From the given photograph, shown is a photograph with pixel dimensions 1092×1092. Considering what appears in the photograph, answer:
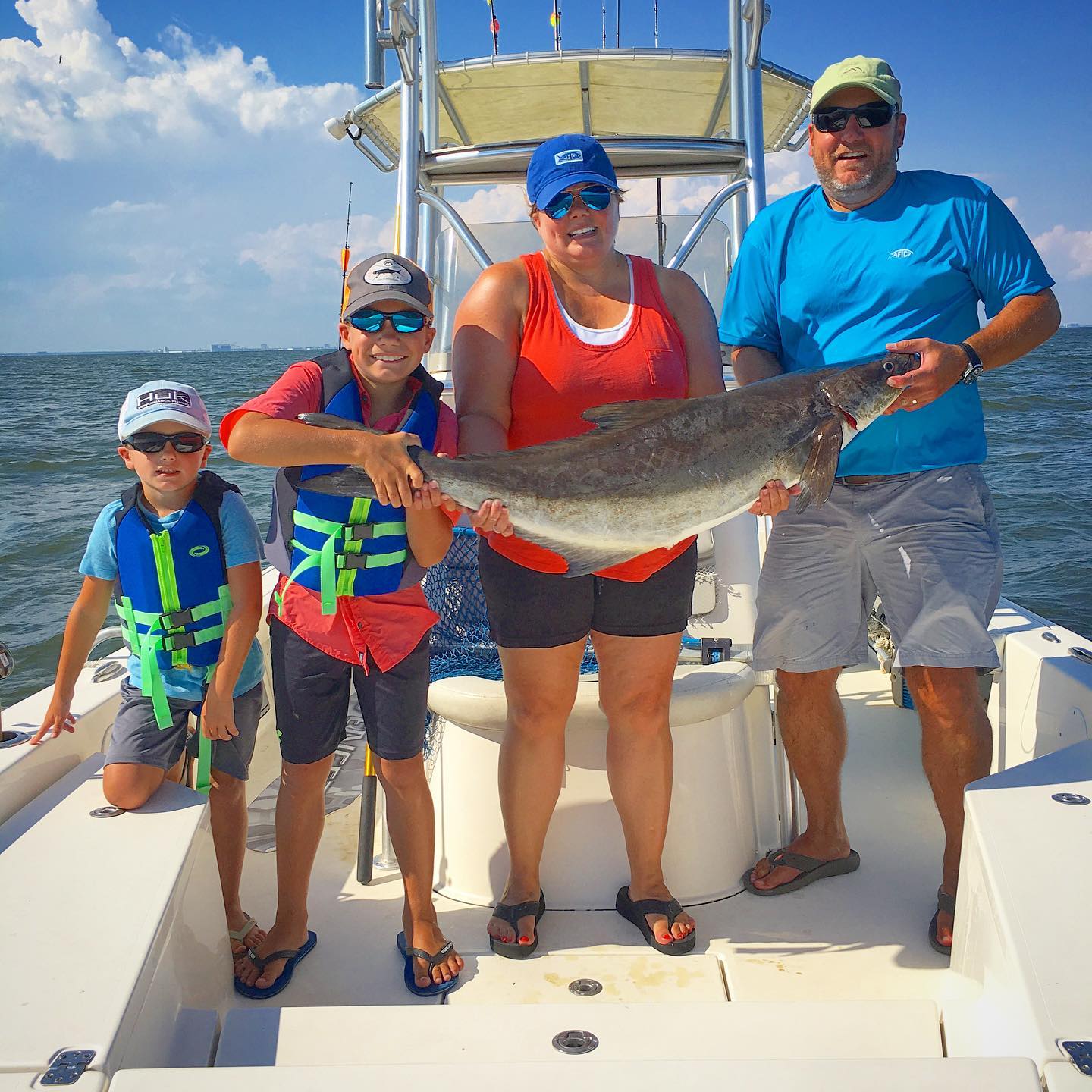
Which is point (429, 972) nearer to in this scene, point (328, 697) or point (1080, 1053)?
point (328, 697)

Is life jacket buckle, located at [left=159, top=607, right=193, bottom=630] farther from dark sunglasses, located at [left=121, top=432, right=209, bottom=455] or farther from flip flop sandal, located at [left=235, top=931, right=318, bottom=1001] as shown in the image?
flip flop sandal, located at [left=235, top=931, right=318, bottom=1001]

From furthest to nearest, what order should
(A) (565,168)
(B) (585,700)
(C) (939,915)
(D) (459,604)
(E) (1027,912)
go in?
1. (D) (459,604)
2. (B) (585,700)
3. (C) (939,915)
4. (A) (565,168)
5. (E) (1027,912)

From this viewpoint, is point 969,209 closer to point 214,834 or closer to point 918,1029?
point 918,1029

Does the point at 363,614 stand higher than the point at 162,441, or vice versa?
the point at 162,441

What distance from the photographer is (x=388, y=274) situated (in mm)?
2824

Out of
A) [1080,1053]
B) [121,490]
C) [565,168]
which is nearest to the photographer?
[1080,1053]

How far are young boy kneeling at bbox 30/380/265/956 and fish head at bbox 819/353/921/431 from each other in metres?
1.82

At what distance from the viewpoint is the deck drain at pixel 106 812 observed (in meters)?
2.67

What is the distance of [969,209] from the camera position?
305 cm

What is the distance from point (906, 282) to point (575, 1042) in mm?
2377

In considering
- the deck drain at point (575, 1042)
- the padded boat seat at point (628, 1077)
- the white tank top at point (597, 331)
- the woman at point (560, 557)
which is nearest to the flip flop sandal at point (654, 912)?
the woman at point (560, 557)

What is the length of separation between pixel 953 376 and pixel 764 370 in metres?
0.64

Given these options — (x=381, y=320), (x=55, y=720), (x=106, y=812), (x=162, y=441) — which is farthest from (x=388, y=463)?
(x=55, y=720)

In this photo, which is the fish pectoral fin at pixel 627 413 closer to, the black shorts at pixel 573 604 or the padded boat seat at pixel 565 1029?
the black shorts at pixel 573 604
